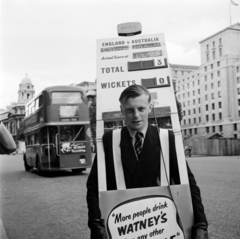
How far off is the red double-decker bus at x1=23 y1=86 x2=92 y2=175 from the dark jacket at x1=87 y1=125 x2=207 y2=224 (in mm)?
11709

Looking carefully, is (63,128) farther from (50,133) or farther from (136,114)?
(136,114)

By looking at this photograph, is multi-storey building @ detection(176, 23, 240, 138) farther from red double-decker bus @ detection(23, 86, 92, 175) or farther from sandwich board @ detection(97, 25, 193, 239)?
sandwich board @ detection(97, 25, 193, 239)

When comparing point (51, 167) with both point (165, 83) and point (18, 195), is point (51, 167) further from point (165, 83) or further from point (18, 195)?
point (165, 83)

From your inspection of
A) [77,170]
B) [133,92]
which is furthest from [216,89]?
[133,92]

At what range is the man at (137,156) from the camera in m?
2.32

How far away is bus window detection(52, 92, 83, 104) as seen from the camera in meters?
13.9

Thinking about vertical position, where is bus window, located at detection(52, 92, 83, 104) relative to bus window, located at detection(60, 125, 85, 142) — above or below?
above

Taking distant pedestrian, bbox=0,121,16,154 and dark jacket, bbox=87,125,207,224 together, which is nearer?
distant pedestrian, bbox=0,121,16,154

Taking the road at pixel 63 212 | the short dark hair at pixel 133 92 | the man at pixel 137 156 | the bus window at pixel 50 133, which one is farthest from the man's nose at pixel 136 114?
the bus window at pixel 50 133

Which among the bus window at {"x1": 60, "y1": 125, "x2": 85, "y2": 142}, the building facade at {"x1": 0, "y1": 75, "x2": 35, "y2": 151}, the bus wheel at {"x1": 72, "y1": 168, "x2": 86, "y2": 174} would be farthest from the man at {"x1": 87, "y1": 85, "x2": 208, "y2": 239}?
the building facade at {"x1": 0, "y1": 75, "x2": 35, "y2": 151}

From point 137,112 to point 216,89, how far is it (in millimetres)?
76189

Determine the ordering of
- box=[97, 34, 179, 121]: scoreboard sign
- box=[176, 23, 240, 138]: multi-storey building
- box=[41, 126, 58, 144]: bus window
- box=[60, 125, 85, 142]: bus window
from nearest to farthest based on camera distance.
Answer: box=[97, 34, 179, 121]: scoreboard sign
box=[60, 125, 85, 142]: bus window
box=[41, 126, 58, 144]: bus window
box=[176, 23, 240, 138]: multi-storey building

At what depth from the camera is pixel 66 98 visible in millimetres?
13945

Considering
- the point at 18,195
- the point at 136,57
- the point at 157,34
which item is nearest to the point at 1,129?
the point at 136,57
